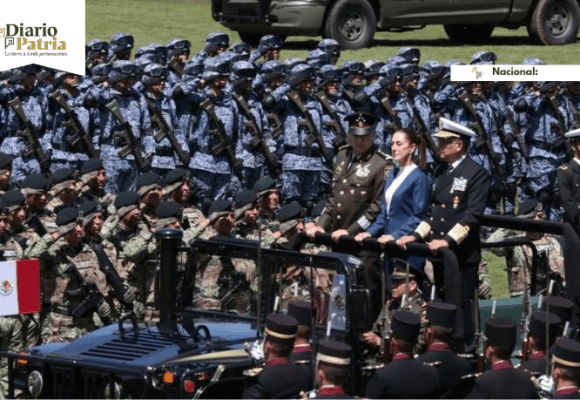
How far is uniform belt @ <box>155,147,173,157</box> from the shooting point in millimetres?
22000

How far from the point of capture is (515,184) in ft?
80.5

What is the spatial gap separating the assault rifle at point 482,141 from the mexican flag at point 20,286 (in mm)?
10288

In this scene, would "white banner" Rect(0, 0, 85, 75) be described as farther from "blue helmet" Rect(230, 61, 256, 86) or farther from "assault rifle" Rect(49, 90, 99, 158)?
"blue helmet" Rect(230, 61, 256, 86)

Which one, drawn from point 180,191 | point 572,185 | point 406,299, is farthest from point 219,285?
point 180,191

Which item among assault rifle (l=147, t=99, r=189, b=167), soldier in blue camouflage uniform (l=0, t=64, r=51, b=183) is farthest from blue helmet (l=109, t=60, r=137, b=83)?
soldier in blue camouflage uniform (l=0, t=64, r=51, b=183)

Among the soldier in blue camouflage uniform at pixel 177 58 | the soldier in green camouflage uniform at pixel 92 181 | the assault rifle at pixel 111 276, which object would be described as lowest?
the assault rifle at pixel 111 276

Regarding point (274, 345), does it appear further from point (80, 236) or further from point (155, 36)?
point (155, 36)

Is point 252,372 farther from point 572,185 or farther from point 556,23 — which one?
point 556,23

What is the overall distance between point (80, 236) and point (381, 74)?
9568 millimetres

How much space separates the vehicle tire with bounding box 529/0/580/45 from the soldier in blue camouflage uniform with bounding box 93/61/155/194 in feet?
33.4

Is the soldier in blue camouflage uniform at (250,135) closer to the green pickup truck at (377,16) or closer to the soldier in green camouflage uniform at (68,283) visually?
the green pickup truck at (377,16)

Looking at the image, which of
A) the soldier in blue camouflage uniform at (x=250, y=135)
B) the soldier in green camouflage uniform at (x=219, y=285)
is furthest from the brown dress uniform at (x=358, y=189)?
the soldier in blue camouflage uniform at (x=250, y=135)

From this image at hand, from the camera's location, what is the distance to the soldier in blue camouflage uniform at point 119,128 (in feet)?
72.1

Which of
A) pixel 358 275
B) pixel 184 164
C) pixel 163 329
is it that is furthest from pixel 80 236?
pixel 184 164
